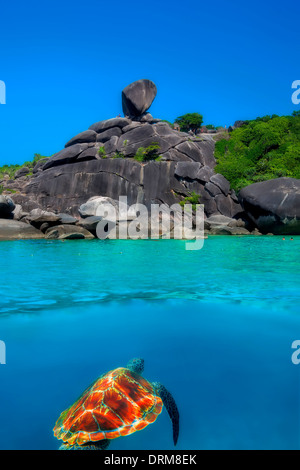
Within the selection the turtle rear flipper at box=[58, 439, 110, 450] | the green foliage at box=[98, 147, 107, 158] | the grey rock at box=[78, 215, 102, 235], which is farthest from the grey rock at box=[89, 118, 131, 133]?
the turtle rear flipper at box=[58, 439, 110, 450]

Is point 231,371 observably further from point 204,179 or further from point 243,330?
point 204,179

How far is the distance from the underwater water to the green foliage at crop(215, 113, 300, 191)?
23796mm

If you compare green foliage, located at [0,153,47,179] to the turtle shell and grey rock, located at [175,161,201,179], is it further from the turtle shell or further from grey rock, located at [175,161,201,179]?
the turtle shell

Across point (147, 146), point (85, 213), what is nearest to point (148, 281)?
point (85, 213)

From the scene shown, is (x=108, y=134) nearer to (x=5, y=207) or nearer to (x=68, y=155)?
(x=68, y=155)

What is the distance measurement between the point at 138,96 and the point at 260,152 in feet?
45.5

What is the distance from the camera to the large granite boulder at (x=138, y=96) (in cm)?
3641

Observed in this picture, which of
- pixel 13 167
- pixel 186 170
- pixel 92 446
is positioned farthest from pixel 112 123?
pixel 92 446

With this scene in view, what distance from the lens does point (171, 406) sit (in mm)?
2307

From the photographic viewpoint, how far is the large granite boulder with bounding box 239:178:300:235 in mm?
20859
